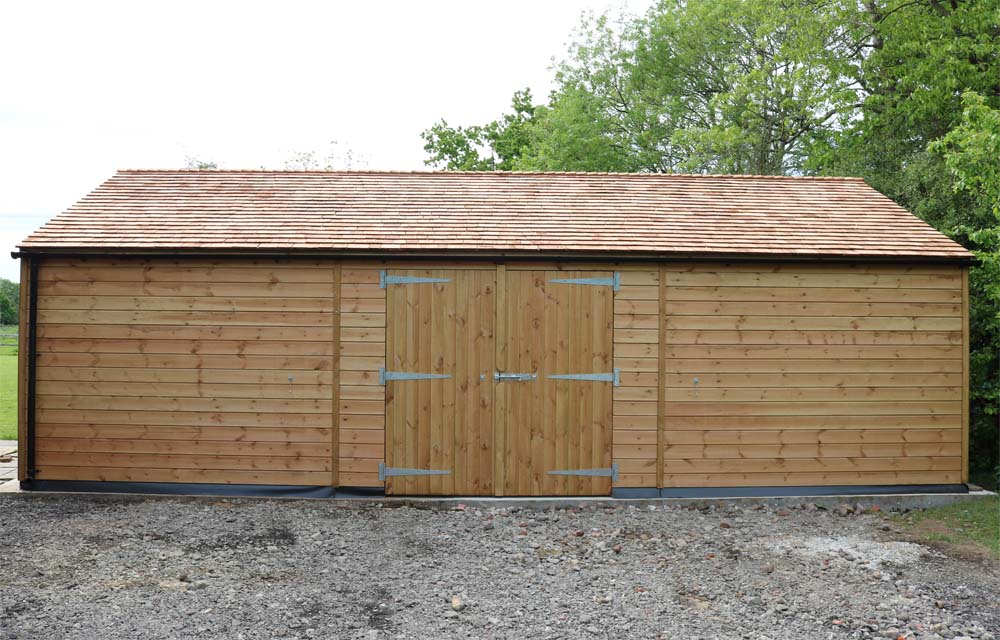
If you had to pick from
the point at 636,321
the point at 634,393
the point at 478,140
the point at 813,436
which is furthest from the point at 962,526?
the point at 478,140

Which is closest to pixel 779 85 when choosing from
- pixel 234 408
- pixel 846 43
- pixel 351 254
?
pixel 846 43

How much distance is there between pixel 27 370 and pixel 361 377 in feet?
10.4

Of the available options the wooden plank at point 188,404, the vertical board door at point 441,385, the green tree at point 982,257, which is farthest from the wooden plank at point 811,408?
the wooden plank at point 188,404

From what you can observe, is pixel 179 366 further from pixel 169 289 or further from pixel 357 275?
pixel 357 275

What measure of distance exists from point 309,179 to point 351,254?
229 cm

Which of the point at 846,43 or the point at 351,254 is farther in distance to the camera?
the point at 846,43

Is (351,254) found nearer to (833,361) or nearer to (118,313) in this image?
(118,313)

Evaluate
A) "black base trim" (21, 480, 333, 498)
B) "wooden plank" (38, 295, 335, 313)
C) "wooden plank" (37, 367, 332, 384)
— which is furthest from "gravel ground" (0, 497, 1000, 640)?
"wooden plank" (38, 295, 335, 313)

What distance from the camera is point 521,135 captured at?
3169 cm

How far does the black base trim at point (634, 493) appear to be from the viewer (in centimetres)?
734

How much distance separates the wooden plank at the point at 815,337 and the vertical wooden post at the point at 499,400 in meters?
1.59

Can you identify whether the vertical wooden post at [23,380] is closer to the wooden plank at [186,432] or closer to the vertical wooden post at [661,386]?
the wooden plank at [186,432]

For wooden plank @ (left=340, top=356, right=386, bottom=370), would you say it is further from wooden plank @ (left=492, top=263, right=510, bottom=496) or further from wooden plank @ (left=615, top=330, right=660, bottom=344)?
wooden plank @ (left=615, top=330, right=660, bottom=344)

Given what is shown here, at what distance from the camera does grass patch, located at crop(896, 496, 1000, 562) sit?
6.22 m
